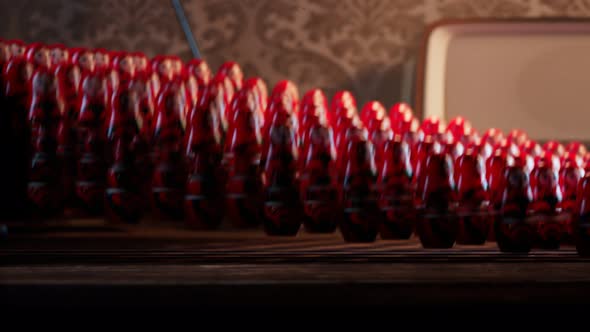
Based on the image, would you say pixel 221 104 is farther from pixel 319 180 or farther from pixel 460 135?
pixel 460 135

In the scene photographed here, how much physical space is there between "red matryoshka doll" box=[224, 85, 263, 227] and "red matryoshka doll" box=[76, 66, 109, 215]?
0.08m

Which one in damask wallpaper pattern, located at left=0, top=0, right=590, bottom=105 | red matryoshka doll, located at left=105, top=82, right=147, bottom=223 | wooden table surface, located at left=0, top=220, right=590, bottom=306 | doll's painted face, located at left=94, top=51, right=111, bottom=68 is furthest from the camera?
damask wallpaper pattern, located at left=0, top=0, right=590, bottom=105

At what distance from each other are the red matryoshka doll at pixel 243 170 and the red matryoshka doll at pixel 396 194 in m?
0.07

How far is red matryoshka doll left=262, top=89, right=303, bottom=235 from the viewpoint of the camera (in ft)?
1.08

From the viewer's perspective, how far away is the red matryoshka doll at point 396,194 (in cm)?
33

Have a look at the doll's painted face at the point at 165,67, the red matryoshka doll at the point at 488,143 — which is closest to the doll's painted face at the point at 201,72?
the doll's painted face at the point at 165,67

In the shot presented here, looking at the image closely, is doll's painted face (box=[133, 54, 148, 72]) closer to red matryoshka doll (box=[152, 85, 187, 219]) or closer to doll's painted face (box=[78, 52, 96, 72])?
doll's painted face (box=[78, 52, 96, 72])

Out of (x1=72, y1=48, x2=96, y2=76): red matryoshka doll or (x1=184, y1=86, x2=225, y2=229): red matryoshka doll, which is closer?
(x1=184, y1=86, x2=225, y2=229): red matryoshka doll

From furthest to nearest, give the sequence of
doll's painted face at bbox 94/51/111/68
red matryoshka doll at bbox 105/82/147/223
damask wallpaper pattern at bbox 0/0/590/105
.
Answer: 1. damask wallpaper pattern at bbox 0/0/590/105
2. doll's painted face at bbox 94/51/111/68
3. red matryoshka doll at bbox 105/82/147/223

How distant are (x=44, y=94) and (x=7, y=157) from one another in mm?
45

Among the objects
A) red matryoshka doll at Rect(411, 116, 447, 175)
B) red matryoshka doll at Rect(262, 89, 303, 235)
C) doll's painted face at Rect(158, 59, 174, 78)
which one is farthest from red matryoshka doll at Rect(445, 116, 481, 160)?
doll's painted face at Rect(158, 59, 174, 78)

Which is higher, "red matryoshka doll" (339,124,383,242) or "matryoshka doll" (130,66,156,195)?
"matryoshka doll" (130,66,156,195)

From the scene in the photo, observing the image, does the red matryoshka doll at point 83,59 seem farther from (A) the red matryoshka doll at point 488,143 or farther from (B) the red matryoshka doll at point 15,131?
(A) the red matryoshka doll at point 488,143

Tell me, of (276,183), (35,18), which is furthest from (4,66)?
(35,18)
